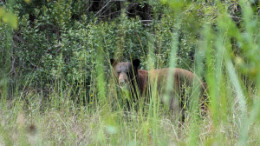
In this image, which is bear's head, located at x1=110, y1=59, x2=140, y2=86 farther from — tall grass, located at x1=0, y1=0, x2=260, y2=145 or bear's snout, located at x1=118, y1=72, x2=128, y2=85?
tall grass, located at x1=0, y1=0, x2=260, y2=145

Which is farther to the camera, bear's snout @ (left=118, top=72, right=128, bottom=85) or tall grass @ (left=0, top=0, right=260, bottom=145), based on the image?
bear's snout @ (left=118, top=72, right=128, bottom=85)

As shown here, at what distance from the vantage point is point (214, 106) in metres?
2.35

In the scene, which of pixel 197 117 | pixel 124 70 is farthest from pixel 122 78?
pixel 197 117

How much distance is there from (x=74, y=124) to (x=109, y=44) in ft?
14.1

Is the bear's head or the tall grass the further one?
the bear's head

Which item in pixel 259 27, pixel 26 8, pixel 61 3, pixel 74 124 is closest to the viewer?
pixel 259 27

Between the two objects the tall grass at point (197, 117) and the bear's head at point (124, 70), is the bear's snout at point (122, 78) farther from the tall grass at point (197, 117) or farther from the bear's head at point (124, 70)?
the tall grass at point (197, 117)

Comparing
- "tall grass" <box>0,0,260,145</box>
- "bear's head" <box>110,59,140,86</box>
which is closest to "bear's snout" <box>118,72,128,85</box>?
"bear's head" <box>110,59,140,86</box>

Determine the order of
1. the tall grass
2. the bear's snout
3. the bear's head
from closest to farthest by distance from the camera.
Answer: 1. the tall grass
2. the bear's snout
3. the bear's head

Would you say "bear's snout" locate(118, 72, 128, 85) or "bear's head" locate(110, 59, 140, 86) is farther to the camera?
"bear's head" locate(110, 59, 140, 86)

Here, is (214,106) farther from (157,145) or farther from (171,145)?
(157,145)

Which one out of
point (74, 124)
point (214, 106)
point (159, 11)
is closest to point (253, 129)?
point (214, 106)

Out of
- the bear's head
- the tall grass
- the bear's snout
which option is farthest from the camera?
the bear's head

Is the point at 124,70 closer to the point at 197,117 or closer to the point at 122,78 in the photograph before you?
the point at 122,78
